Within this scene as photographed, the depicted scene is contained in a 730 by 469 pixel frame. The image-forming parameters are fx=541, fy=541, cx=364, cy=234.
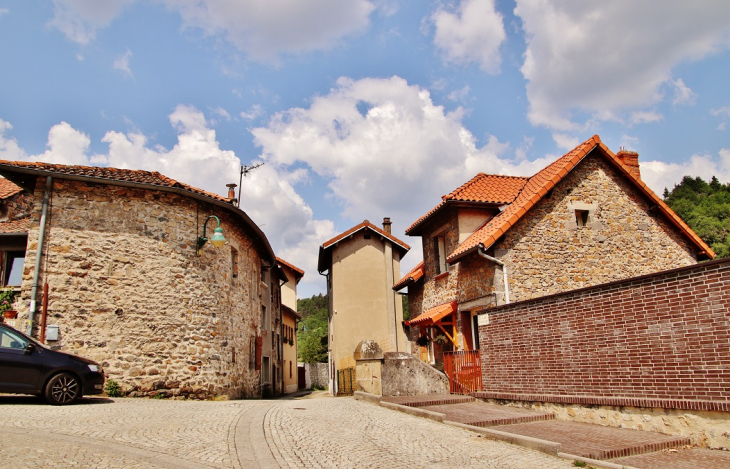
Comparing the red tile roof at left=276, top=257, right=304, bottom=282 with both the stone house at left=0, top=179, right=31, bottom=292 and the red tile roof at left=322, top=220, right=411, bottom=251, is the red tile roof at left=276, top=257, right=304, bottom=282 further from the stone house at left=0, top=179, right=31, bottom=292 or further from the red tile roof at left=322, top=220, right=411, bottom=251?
the stone house at left=0, top=179, right=31, bottom=292

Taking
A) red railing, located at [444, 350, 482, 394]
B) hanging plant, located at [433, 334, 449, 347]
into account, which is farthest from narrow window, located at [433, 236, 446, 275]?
red railing, located at [444, 350, 482, 394]

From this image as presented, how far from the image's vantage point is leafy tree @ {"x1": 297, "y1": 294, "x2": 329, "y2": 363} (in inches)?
1987

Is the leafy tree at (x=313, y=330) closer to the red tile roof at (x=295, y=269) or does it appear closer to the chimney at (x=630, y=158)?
the red tile roof at (x=295, y=269)

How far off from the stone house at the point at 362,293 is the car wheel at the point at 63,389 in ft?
44.2

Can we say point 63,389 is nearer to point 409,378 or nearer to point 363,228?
point 409,378

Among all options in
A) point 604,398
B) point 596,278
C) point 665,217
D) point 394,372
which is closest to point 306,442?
point 604,398

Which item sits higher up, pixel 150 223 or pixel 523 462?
pixel 150 223

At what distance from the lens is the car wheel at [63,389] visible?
33.9 feet

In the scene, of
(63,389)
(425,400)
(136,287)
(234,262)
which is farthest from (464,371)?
(63,389)

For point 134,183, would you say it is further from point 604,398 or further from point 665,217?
point 665,217

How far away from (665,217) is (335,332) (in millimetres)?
13555

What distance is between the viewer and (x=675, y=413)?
7676 mm

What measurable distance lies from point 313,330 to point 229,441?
192 feet

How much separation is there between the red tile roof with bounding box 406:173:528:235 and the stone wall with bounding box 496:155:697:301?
215 cm
